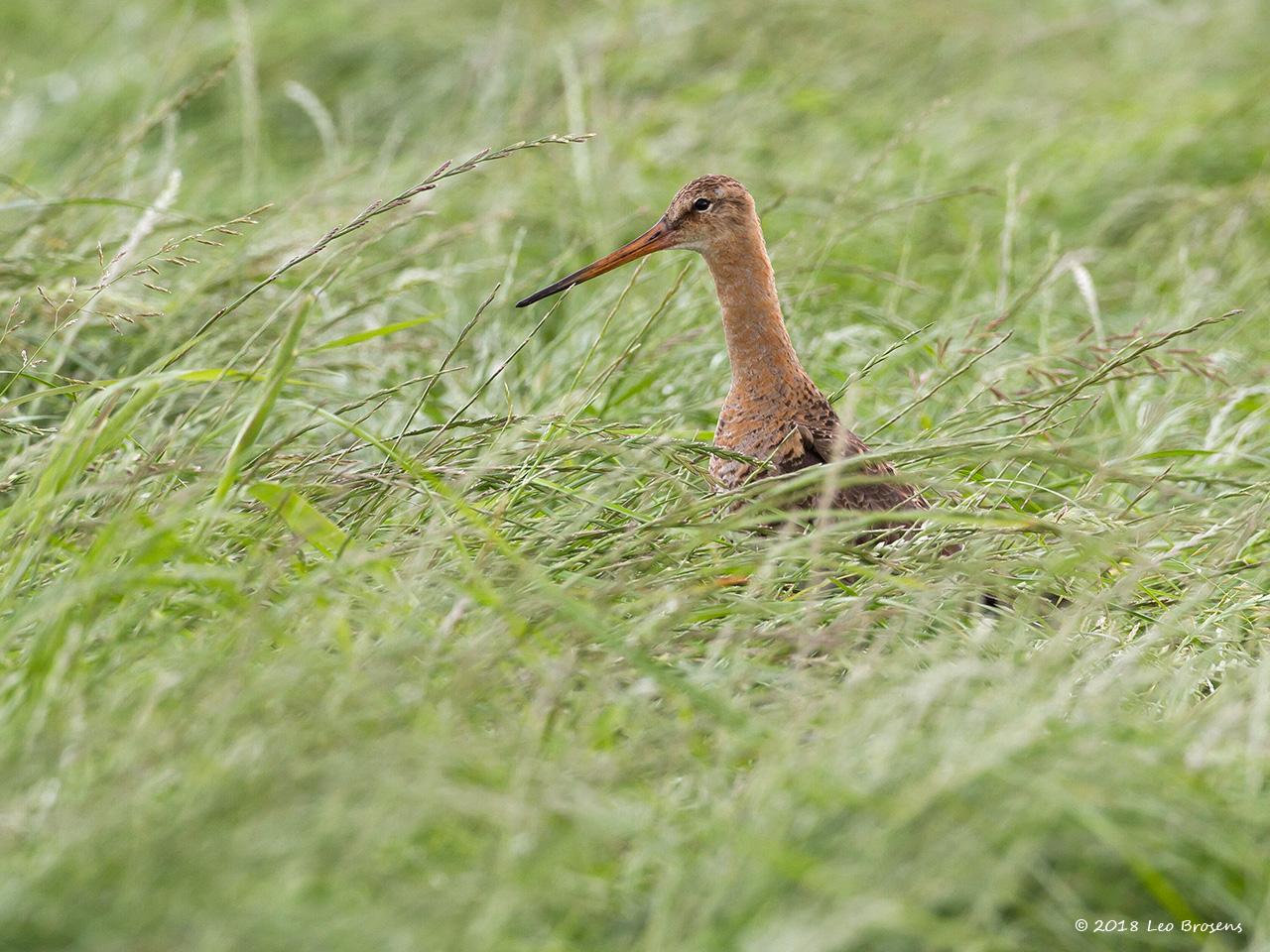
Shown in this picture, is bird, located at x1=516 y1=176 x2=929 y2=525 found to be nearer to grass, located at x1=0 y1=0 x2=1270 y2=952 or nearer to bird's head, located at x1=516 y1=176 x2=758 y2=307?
bird's head, located at x1=516 y1=176 x2=758 y2=307


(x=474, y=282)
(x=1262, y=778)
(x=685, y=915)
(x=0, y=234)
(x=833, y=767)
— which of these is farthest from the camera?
(x=474, y=282)

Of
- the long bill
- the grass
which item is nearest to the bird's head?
the long bill

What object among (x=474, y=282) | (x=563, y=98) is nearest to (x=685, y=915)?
(x=474, y=282)

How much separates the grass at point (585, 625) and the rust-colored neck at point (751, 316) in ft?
0.69

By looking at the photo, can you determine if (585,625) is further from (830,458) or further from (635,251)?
(635,251)

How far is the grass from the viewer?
196 cm

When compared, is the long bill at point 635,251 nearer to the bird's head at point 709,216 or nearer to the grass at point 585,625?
the bird's head at point 709,216

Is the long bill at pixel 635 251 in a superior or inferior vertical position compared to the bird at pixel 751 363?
superior

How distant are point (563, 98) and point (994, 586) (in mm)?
3650

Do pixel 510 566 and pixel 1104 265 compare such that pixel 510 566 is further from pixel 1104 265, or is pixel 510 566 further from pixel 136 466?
pixel 1104 265

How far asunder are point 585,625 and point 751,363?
1404 millimetres

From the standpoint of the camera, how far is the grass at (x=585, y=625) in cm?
196

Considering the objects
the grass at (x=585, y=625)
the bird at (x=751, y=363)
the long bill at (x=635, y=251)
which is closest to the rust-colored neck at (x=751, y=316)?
the bird at (x=751, y=363)

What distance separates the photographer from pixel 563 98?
5953 mm
